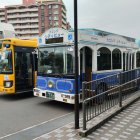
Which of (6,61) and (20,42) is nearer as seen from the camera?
(6,61)

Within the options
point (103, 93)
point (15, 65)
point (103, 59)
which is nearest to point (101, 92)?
point (103, 93)

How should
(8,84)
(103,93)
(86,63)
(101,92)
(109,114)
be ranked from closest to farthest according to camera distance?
(109,114) → (103,93) → (101,92) → (86,63) → (8,84)

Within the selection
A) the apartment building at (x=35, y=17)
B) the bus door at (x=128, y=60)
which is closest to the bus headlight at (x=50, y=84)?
the bus door at (x=128, y=60)

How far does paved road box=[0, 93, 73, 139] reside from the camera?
22.2 ft

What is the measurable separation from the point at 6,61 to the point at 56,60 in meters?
3.03

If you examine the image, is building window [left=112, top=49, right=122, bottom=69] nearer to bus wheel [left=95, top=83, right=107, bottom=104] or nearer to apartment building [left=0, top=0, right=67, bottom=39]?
bus wheel [left=95, top=83, right=107, bottom=104]

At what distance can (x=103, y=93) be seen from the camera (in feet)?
23.4

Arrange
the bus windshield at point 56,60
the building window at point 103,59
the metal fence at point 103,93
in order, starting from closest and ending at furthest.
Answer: the metal fence at point 103,93
the bus windshield at point 56,60
the building window at point 103,59

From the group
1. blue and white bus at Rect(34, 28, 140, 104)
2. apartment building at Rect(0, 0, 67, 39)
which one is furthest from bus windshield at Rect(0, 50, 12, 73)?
apartment building at Rect(0, 0, 67, 39)

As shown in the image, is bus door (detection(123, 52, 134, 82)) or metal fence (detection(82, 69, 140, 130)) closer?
metal fence (detection(82, 69, 140, 130))

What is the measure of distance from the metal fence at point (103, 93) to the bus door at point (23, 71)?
479 centimetres

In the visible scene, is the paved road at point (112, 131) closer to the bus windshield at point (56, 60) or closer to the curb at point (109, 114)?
the curb at point (109, 114)

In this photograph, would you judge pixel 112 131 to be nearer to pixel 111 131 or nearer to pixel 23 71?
pixel 111 131

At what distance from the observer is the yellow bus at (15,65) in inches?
416
